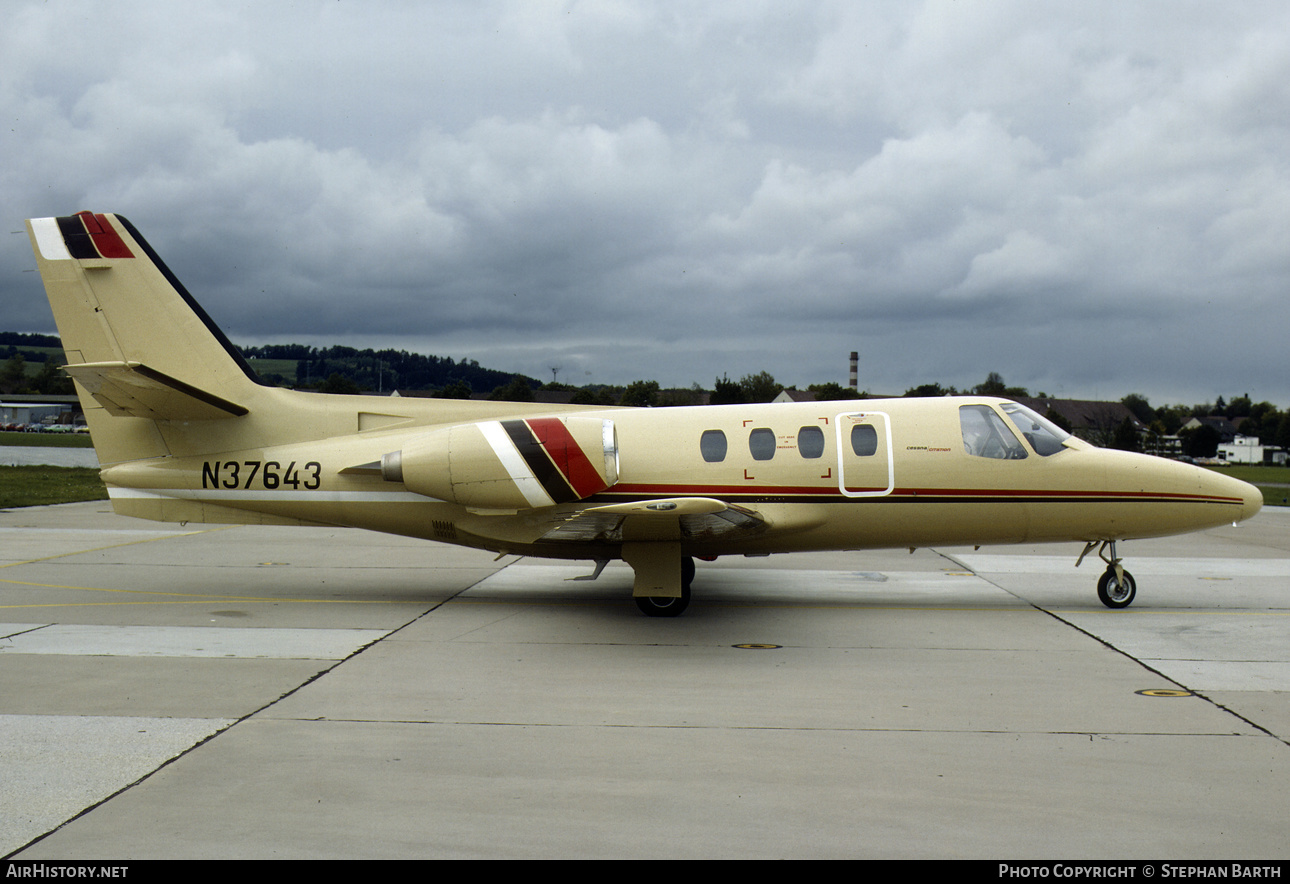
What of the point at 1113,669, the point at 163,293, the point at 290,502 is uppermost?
the point at 163,293

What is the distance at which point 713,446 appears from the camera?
1129cm

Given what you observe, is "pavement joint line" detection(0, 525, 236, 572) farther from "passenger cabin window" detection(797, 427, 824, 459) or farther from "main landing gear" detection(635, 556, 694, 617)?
"passenger cabin window" detection(797, 427, 824, 459)

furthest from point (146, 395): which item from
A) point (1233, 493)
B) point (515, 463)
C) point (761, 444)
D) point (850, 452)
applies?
point (1233, 493)

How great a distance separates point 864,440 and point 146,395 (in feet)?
29.8

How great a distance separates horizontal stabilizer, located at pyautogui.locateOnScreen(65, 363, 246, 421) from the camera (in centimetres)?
1076

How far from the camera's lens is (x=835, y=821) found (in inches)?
206

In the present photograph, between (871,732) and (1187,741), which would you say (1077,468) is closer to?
(1187,741)

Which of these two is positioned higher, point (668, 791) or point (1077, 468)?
point (1077, 468)

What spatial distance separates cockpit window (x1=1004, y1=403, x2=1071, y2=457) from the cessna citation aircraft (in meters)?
0.03

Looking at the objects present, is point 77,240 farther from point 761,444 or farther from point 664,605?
point 761,444

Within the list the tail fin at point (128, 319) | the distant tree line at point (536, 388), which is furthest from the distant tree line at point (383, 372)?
the tail fin at point (128, 319)

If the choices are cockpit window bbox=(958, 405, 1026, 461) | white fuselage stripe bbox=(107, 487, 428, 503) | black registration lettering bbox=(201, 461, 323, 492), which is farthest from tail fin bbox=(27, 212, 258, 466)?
cockpit window bbox=(958, 405, 1026, 461)

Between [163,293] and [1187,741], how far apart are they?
41.2 ft
